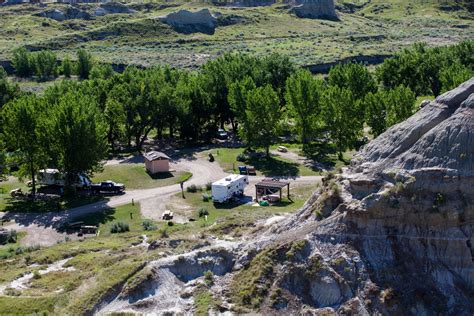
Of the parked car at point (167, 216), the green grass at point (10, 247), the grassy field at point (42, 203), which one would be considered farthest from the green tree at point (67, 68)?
the green grass at point (10, 247)

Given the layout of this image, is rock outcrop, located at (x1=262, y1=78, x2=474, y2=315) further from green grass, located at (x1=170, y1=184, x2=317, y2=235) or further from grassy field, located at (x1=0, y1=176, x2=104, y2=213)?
grassy field, located at (x1=0, y1=176, x2=104, y2=213)

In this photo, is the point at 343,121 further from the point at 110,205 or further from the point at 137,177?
the point at 110,205

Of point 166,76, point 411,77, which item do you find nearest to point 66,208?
point 166,76

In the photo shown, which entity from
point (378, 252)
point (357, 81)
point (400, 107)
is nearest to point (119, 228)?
point (378, 252)

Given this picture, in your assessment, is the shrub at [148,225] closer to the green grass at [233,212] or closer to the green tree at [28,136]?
the green grass at [233,212]

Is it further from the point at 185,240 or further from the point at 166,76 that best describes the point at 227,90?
the point at 185,240

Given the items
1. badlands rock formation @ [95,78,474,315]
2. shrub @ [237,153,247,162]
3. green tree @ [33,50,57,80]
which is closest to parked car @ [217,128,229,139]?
shrub @ [237,153,247,162]
